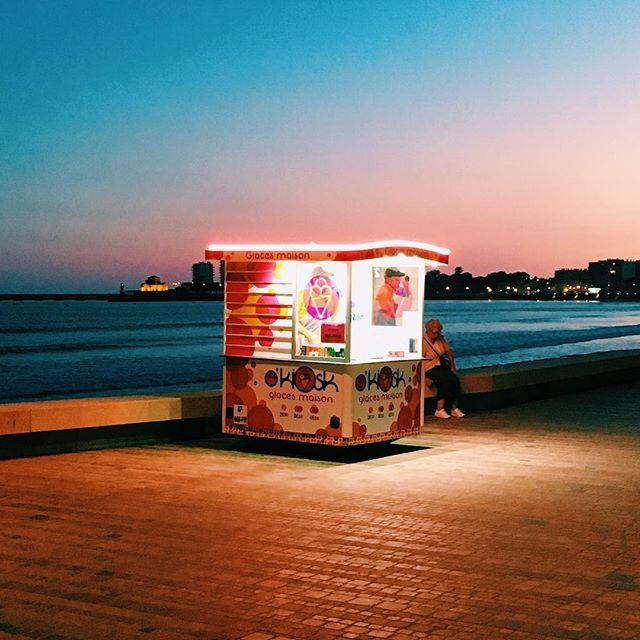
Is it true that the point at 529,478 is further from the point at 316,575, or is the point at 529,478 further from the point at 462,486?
the point at 316,575

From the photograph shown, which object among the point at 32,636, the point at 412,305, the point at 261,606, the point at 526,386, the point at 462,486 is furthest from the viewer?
the point at 526,386

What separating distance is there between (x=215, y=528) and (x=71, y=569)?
1.38 metres

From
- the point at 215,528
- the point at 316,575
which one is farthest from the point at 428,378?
the point at 316,575

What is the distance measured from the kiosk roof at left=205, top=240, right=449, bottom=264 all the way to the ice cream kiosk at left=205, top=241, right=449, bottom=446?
0.04 ft

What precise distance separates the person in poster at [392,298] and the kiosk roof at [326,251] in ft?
1.28

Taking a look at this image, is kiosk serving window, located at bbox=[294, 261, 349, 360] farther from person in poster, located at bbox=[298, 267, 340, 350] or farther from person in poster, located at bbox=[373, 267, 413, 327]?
person in poster, located at bbox=[373, 267, 413, 327]

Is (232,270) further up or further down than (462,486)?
further up

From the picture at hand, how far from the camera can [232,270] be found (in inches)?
452

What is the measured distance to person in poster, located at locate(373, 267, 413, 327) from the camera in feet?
36.9

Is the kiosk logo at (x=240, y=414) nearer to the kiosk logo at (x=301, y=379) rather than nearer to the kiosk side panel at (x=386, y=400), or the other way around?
the kiosk logo at (x=301, y=379)

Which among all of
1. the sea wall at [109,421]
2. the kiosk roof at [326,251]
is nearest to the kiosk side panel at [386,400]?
the kiosk roof at [326,251]

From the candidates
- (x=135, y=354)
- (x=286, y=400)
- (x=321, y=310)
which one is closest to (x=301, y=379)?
(x=286, y=400)

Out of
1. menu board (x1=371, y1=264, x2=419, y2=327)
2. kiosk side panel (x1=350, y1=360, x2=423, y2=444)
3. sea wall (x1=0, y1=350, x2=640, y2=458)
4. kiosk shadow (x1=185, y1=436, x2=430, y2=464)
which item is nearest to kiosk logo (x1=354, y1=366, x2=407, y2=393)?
kiosk side panel (x1=350, y1=360, x2=423, y2=444)

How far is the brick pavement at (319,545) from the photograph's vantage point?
545 cm
